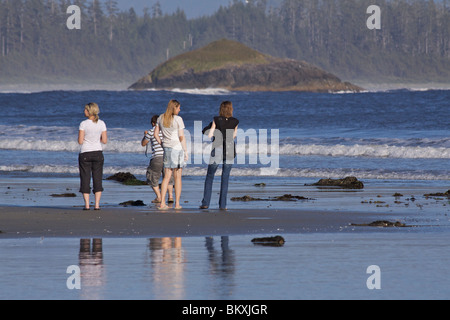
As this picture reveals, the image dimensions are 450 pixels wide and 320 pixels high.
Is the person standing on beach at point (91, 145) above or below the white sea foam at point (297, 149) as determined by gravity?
above

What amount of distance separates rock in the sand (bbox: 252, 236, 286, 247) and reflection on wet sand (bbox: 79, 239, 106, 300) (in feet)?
5.87

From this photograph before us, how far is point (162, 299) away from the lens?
7207mm

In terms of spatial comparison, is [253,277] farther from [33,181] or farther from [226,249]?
[33,181]

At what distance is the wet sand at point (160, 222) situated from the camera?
1136 centimetres

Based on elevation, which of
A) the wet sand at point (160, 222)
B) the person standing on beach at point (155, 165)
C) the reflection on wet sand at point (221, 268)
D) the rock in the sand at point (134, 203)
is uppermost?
the person standing on beach at point (155, 165)

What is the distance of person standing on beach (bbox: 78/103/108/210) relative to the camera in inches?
522

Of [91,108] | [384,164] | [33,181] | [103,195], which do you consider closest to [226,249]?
[91,108]

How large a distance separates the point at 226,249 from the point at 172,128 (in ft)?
14.2

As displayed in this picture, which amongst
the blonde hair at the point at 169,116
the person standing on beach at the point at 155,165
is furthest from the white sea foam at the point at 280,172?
the blonde hair at the point at 169,116

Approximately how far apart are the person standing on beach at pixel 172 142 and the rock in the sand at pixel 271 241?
3522mm

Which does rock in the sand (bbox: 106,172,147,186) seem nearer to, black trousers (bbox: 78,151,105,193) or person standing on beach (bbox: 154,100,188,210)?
person standing on beach (bbox: 154,100,188,210)

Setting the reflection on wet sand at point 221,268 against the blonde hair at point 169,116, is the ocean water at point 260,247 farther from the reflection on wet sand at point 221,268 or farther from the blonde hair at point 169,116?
the blonde hair at point 169,116

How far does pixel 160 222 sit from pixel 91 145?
1.90 m

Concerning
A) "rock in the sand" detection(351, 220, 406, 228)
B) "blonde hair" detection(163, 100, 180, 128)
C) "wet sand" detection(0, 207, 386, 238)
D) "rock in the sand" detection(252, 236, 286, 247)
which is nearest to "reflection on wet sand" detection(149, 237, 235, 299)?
"rock in the sand" detection(252, 236, 286, 247)
